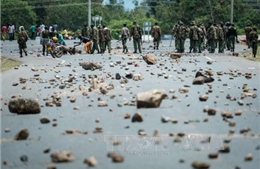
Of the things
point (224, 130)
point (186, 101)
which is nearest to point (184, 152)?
point (224, 130)

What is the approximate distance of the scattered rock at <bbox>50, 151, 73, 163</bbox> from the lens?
6832mm

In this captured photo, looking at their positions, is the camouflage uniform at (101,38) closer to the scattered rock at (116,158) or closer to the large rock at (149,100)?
the large rock at (149,100)

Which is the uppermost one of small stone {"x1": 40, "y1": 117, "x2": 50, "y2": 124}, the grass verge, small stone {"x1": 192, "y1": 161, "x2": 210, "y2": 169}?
small stone {"x1": 192, "y1": 161, "x2": 210, "y2": 169}

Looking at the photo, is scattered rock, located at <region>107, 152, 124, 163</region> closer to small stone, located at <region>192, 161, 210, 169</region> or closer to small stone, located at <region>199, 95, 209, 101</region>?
small stone, located at <region>192, 161, 210, 169</region>

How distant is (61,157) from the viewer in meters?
6.85

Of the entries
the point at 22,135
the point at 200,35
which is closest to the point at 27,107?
the point at 22,135

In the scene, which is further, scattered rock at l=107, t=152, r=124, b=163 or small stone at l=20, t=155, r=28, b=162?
small stone at l=20, t=155, r=28, b=162

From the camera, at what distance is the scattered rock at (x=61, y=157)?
22.4 feet

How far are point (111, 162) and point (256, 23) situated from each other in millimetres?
63880

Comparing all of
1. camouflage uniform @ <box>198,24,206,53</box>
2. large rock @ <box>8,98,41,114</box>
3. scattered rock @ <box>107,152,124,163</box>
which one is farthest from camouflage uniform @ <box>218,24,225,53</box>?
Answer: scattered rock @ <box>107,152,124,163</box>

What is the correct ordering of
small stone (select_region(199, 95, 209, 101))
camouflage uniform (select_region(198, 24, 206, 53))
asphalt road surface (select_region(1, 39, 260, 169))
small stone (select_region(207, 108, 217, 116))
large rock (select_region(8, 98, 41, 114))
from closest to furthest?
1. asphalt road surface (select_region(1, 39, 260, 169))
2. small stone (select_region(207, 108, 217, 116))
3. large rock (select_region(8, 98, 41, 114))
4. small stone (select_region(199, 95, 209, 101))
5. camouflage uniform (select_region(198, 24, 206, 53))

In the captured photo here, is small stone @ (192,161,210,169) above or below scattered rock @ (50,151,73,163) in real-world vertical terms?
above

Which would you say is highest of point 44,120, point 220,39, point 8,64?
point 220,39

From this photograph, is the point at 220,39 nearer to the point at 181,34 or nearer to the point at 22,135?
the point at 181,34
